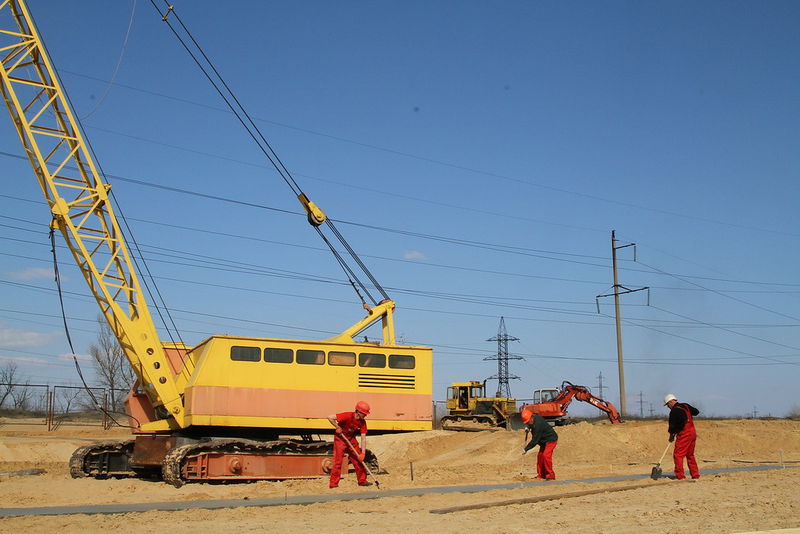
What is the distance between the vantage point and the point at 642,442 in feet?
97.8

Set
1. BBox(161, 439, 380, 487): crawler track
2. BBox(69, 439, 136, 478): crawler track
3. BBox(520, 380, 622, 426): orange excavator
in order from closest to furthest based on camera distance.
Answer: BBox(161, 439, 380, 487): crawler track
BBox(69, 439, 136, 478): crawler track
BBox(520, 380, 622, 426): orange excavator

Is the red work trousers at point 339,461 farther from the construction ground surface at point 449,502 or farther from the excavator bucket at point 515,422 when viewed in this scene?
the excavator bucket at point 515,422

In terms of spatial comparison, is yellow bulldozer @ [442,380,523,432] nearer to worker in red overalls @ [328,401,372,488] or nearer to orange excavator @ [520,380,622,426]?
orange excavator @ [520,380,622,426]

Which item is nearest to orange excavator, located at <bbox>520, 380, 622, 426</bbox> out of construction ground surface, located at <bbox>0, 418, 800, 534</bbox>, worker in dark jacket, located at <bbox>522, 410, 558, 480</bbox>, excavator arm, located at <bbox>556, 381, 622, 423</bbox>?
excavator arm, located at <bbox>556, 381, 622, 423</bbox>

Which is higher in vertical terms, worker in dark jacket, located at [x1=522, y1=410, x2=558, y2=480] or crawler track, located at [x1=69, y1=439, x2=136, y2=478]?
worker in dark jacket, located at [x1=522, y1=410, x2=558, y2=480]

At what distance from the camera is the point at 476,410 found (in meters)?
43.7

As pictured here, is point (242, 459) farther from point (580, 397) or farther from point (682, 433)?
point (580, 397)

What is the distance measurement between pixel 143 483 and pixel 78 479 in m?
2.06

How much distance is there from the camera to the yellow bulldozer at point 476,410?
42.2 m

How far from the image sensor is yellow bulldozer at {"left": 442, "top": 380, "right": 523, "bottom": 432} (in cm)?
4216

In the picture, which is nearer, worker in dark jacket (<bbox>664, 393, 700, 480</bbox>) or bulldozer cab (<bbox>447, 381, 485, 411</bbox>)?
worker in dark jacket (<bbox>664, 393, 700, 480</bbox>)

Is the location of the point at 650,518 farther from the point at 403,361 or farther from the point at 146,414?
the point at 146,414

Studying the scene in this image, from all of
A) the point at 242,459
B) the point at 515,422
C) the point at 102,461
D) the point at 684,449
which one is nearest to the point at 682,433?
the point at 684,449

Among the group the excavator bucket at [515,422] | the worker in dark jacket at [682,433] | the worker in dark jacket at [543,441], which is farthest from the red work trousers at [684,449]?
the excavator bucket at [515,422]
